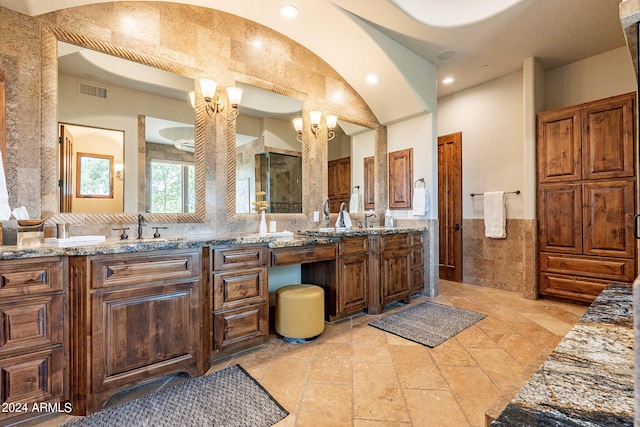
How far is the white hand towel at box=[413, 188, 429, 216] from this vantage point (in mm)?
3779

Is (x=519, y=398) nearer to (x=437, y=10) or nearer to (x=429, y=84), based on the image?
(x=437, y=10)

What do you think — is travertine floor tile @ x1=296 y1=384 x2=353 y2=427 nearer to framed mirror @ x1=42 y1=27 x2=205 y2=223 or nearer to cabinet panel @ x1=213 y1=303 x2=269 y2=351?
cabinet panel @ x1=213 y1=303 x2=269 y2=351

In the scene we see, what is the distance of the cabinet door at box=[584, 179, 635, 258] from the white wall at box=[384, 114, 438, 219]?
162 centimetres

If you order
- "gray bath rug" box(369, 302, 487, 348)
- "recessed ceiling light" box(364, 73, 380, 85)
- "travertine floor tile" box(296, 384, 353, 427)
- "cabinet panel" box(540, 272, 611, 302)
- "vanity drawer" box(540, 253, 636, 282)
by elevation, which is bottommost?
"travertine floor tile" box(296, 384, 353, 427)

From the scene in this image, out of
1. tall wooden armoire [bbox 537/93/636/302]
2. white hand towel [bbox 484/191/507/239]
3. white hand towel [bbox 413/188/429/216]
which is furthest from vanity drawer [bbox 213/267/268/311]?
tall wooden armoire [bbox 537/93/636/302]

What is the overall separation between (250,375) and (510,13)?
3967mm

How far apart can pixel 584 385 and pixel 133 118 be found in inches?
115

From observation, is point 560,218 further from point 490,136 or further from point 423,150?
point 423,150

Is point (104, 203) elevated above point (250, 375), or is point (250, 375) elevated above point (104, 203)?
point (104, 203)

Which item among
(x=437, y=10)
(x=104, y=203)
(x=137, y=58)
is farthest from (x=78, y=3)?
(x=437, y=10)

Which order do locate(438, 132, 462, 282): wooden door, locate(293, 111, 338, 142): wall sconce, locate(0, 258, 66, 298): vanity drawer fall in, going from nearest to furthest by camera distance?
locate(0, 258, 66, 298): vanity drawer, locate(293, 111, 338, 142): wall sconce, locate(438, 132, 462, 282): wooden door

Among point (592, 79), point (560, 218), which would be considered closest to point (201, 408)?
point (560, 218)

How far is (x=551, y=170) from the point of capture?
11.8ft

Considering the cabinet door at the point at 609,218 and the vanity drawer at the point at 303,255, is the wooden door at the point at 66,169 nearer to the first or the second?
the vanity drawer at the point at 303,255
